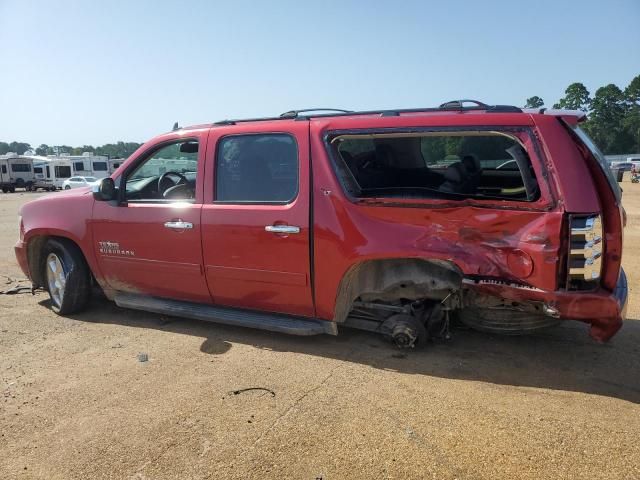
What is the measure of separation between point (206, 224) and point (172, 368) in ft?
4.07

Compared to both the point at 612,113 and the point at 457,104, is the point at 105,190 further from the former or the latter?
the point at 612,113

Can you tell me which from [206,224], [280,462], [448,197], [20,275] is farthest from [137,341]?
[20,275]

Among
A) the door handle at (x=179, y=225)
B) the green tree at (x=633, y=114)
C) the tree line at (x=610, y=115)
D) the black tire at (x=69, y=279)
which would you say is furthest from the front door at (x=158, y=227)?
the green tree at (x=633, y=114)

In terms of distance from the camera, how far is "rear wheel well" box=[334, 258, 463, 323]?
3.79 metres

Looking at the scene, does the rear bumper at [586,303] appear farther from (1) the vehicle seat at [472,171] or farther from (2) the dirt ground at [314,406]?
(1) the vehicle seat at [472,171]

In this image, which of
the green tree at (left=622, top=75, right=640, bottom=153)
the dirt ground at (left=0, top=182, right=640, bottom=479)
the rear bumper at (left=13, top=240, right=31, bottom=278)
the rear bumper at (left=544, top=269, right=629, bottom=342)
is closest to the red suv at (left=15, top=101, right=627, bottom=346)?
the rear bumper at (left=544, top=269, right=629, bottom=342)

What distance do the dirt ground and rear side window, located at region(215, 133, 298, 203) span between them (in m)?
1.29

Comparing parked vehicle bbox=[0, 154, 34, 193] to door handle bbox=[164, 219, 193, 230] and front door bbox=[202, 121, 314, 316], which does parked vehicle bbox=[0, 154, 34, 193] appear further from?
front door bbox=[202, 121, 314, 316]

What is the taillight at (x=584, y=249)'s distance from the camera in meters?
3.13

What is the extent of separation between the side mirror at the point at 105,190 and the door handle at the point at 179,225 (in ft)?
2.52

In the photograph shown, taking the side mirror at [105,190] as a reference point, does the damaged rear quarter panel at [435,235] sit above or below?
Result: below

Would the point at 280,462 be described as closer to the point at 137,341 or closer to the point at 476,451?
the point at 476,451

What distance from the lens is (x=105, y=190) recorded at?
4.82 metres

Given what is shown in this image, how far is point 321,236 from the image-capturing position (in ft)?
12.8
